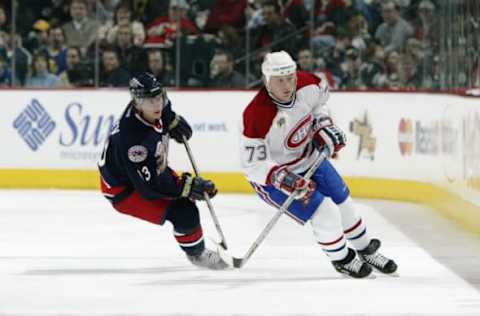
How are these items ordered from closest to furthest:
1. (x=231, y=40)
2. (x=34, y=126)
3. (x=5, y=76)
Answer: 1. (x=34, y=126)
2. (x=231, y=40)
3. (x=5, y=76)

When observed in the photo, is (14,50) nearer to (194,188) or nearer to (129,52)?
(129,52)

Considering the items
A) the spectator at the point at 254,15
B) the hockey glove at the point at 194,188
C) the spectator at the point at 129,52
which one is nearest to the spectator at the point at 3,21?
the spectator at the point at 129,52

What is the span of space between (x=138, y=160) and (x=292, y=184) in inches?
28.2

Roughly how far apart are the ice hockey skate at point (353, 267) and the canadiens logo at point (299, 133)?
54 cm

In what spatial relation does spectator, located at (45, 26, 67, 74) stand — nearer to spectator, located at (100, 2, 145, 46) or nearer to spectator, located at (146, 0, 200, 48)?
spectator, located at (100, 2, 145, 46)

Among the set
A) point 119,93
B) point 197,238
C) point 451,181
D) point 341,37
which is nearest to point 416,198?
point 451,181

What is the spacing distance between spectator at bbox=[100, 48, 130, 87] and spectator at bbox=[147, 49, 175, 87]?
9.1 inches

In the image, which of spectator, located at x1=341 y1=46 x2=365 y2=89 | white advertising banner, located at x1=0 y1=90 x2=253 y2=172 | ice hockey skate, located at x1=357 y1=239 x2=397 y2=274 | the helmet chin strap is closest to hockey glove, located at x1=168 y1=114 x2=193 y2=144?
the helmet chin strap

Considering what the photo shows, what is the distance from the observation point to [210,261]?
6109mm

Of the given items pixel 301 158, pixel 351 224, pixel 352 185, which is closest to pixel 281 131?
pixel 301 158

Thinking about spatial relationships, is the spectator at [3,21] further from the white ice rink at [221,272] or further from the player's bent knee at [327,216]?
the player's bent knee at [327,216]

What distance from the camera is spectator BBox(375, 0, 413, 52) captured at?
10.4 metres

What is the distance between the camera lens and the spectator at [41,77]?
36.2 ft

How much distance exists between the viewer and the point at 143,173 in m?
5.77
